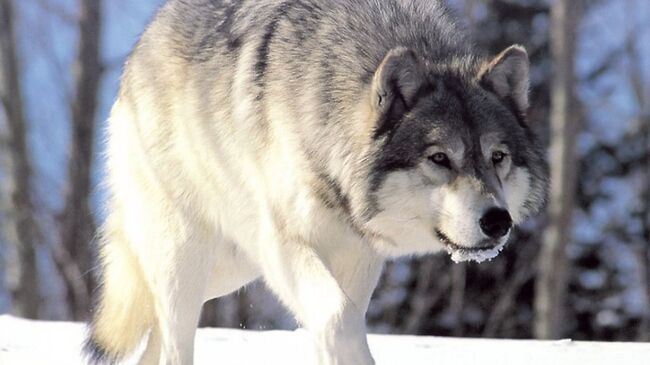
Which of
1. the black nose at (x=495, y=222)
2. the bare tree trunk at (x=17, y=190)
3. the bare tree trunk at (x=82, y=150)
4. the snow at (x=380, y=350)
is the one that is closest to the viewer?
the black nose at (x=495, y=222)

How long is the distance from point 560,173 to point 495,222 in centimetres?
942

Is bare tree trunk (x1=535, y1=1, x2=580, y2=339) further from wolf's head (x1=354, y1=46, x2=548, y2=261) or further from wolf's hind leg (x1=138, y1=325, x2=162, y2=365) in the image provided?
wolf's head (x1=354, y1=46, x2=548, y2=261)

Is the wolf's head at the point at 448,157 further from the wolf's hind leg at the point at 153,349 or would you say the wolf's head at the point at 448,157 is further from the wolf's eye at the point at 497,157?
the wolf's hind leg at the point at 153,349

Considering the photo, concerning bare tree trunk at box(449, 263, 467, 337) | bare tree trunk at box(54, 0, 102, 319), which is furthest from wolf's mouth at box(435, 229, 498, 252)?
bare tree trunk at box(449, 263, 467, 337)

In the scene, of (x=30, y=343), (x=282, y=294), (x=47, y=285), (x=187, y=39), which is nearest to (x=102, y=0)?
(x=47, y=285)

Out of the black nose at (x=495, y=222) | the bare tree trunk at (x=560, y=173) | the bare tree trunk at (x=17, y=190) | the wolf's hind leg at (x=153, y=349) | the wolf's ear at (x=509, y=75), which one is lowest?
the bare tree trunk at (x=17, y=190)

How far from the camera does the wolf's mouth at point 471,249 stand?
12.6 ft

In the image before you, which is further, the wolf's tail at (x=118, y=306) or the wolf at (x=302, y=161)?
the wolf's tail at (x=118, y=306)

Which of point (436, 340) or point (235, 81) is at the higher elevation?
point (235, 81)

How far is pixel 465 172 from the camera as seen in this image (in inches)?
152

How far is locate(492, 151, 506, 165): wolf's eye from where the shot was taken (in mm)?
3979

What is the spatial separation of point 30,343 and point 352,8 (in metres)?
3.35

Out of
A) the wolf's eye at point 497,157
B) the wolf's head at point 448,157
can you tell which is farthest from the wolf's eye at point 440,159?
the wolf's eye at point 497,157

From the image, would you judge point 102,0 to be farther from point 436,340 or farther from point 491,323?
point 436,340
